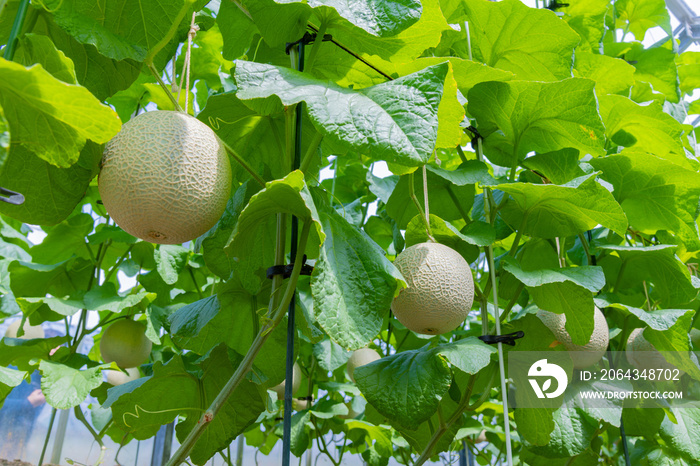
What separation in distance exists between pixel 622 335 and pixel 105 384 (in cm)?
138

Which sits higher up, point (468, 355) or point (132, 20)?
point (132, 20)

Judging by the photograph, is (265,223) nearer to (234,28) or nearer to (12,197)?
(234,28)

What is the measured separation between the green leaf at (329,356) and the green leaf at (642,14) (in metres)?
1.62

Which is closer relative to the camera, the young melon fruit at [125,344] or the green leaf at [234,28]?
the green leaf at [234,28]

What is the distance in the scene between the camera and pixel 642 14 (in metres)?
2.02

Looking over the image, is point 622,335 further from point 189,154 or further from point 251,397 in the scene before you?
point 189,154

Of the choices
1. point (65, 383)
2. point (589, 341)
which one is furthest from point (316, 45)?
point (65, 383)

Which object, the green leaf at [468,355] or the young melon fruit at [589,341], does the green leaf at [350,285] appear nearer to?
the green leaf at [468,355]

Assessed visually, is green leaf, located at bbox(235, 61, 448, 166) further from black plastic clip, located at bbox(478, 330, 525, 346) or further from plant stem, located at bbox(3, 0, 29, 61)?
black plastic clip, located at bbox(478, 330, 525, 346)

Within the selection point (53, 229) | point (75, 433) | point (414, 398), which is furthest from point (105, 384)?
point (75, 433)

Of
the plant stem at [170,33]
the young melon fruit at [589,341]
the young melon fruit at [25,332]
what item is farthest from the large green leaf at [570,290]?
the young melon fruit at [25,332]

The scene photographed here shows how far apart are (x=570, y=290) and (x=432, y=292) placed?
1.14 ft

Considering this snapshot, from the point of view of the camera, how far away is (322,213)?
2.46 ft

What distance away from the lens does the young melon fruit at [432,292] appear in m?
0.83
